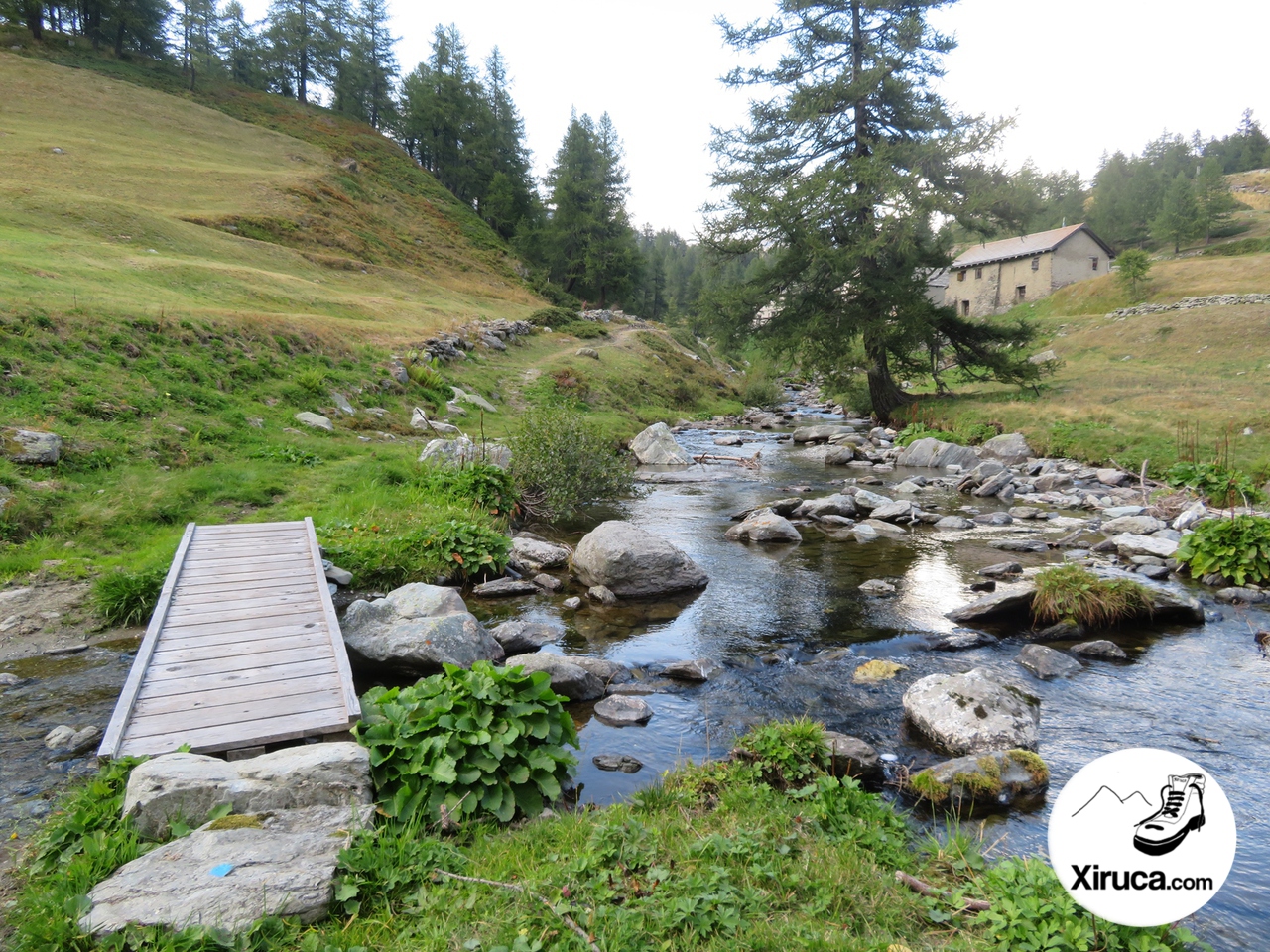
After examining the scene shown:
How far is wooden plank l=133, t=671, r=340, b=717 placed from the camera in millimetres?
6340

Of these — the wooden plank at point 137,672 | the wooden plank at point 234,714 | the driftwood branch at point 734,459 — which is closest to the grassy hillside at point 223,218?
the wooden plank at point 137,672

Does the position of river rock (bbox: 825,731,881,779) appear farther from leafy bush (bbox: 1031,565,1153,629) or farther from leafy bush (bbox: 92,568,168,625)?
leafy bush (bbox: 92,568,168,625)

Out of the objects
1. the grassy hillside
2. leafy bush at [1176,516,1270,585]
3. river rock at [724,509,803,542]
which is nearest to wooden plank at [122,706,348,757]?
river rock at [724,509,803,542]

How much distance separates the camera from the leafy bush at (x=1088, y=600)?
10.1 meters

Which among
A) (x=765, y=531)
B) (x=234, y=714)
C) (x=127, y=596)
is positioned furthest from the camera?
(x=765, y=531)

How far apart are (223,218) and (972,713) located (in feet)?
145

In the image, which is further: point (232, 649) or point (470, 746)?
point (232, 649)

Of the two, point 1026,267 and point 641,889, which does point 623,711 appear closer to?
point 641,889

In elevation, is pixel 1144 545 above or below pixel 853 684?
Result: above

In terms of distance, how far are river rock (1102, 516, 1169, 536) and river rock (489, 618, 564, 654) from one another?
475 inches

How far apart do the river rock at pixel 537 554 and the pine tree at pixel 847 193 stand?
1938cm

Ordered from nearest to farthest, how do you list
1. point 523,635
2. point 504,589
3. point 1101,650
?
point 1101,650 → point 523,635 → point 504,589

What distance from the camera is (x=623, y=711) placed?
25.4 ft

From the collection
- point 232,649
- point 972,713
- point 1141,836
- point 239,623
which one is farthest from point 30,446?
point 1141,836
